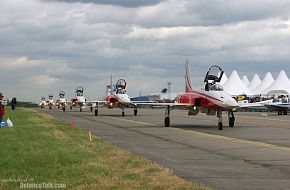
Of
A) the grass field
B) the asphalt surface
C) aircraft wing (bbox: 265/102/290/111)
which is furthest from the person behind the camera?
aircraft wing (bbox: 265/102/290/111)

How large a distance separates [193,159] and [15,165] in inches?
188

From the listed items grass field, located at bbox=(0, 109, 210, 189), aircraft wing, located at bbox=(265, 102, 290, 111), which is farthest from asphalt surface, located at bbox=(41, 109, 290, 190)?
aircraft wing, located at bbox=(265, 102, 290, 111)

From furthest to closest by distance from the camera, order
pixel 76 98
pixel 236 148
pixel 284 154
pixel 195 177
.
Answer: pixel 76 98 → pixel 236 148 → pixel 284 154 → pixel 195 177

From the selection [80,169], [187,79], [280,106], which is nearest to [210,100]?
[187,79]

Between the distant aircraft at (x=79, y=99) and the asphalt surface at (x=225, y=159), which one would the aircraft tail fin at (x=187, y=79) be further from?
the distant aircraft at (x=79, y=99)

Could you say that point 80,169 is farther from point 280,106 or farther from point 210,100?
point 280,106

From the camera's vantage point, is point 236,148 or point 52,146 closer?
point 52,146

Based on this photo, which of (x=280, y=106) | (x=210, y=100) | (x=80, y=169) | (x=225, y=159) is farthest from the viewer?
(x=280, y=106)

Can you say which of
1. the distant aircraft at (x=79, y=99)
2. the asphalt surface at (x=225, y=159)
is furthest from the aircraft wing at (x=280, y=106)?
the asphalt surface at (x=225, y=159)

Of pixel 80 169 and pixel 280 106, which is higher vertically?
pixel 280 106

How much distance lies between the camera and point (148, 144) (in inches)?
784

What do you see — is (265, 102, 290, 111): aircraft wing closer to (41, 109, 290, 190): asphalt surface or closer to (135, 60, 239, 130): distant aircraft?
(135, 60, 239, 130): distant aircraft

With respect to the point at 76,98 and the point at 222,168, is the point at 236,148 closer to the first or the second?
the point at 222,168

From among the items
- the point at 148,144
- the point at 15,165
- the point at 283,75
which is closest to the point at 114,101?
the point at 148,144
